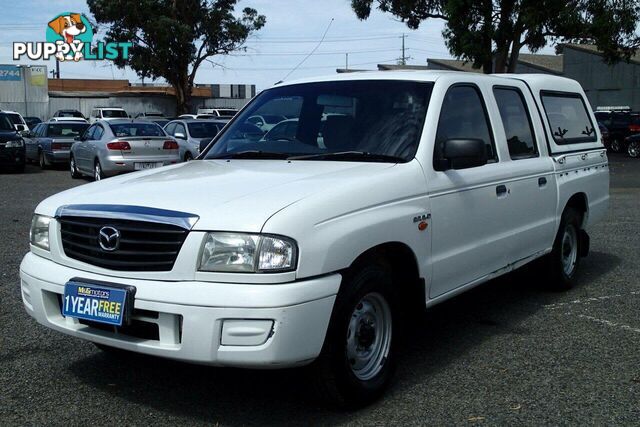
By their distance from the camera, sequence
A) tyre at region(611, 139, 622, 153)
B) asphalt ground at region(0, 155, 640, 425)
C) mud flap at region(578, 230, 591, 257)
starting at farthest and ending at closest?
tyre at region(611, 139, 622, 153) < mud flap at region(578, 230, 591, 257) < asphalt ground at region(0, 155, 640, 425)

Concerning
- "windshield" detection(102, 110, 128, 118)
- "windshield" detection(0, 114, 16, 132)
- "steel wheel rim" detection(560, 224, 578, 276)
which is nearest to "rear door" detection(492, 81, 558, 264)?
"steel wheel rim" detection(560, 224, 578, 276)

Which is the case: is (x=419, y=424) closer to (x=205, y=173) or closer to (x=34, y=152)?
(x=205, y=173)

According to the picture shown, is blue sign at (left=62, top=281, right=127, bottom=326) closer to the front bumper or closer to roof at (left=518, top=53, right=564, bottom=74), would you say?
the front bumper

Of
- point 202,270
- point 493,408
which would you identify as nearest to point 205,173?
point 202,270

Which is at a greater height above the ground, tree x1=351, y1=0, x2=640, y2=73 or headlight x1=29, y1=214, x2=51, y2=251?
tree x1=351, y1=0, x2=640, y2=73

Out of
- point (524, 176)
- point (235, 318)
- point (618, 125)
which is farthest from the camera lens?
point (618, 125)

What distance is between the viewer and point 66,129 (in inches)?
881

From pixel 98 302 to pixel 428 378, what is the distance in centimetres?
194

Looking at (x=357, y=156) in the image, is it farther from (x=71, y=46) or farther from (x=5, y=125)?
(x=71, y=46)

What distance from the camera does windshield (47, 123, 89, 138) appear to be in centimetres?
2223

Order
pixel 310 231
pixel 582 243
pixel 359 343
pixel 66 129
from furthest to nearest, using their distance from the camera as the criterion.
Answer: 1. pixel 66 129
2. pixel 582 243
3. pixel 359 343
4. pixel 310 231

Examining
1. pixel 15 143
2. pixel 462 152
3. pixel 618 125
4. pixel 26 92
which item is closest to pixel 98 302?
pixel 462 152

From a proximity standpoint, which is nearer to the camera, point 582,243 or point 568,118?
point 568,118

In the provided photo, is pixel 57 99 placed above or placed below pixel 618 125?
above
